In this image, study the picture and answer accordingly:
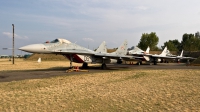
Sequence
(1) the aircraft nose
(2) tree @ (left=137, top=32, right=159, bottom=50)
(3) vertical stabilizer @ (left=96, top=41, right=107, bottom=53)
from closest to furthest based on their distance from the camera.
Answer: (1) the aircraft nose < (3) vertical stabilizer @ (left=96, top=41, right=107, bottom=53) < (2) tree @ (left=137, top=32, right=159, bottom=50)

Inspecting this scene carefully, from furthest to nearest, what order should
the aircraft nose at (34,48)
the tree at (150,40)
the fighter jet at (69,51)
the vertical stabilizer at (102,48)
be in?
1. the tree at (150,40)
2. the vertical stabilizer at (102,48)
3. the fighter jet at (69,51)
4. the aircraft nose at (34,48)

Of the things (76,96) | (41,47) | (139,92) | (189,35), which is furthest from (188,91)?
(189,35)

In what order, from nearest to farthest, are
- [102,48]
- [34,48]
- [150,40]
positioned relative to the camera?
[34,48] → [102,48] → [150,40]

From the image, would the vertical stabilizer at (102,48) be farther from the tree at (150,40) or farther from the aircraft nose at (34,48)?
the tree at (150,40)

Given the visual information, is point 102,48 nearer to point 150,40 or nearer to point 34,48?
point 34,48

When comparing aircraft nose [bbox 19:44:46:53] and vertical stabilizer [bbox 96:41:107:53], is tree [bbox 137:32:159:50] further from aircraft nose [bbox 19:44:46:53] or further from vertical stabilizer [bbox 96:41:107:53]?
aircraft nose [bbox 19:44:46:53]

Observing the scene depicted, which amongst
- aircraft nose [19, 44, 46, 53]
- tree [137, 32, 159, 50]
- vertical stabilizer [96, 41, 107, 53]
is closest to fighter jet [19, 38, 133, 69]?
aircraft nose [19, 44, 46, 53]

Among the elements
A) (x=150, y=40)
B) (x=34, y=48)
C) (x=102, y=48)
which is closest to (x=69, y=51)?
(x=34, y=48)

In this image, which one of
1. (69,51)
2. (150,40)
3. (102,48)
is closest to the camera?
(69,51)

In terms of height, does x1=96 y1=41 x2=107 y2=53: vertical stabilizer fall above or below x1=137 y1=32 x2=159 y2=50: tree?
below

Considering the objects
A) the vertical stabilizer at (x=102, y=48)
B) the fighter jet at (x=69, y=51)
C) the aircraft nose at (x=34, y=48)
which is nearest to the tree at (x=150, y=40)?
the vertical stabilizer at (x=102, y=48)

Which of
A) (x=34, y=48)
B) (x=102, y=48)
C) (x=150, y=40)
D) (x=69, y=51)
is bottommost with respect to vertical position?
(x=69, y=51)

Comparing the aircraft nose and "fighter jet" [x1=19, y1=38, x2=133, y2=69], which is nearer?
the aircraft nose

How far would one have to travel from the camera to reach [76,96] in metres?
6.68
